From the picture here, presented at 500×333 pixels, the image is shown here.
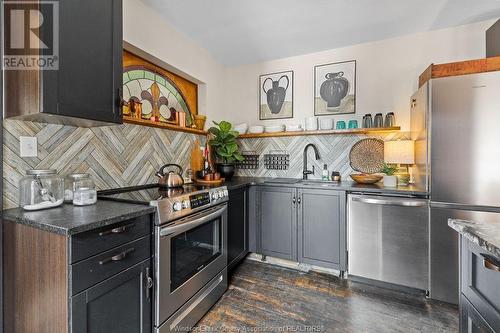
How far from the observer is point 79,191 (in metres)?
1.42

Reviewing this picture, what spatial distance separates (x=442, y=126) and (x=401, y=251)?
3.83 ft

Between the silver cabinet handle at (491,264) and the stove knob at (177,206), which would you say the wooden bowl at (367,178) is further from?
the stove knob at (177,206)

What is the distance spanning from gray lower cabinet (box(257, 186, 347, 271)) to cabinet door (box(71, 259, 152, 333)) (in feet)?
5.11

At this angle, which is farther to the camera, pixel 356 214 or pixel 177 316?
pixel 356 214

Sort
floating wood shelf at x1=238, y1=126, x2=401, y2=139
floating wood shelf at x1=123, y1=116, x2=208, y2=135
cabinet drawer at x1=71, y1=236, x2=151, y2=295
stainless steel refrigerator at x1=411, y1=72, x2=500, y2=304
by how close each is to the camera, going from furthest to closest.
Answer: floating wood shelf at x1=238, y1=126, x2=401, y2=139
floating wood shelf at x1=123, y1=116, x2=208, y2=135
stainless steel refrigerator at x1=411, y1=72, x2=500, y2=304
cabinet drawer at x1=71, y1=236, x2=151, y2=295

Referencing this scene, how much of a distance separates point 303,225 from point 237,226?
2.36 ft

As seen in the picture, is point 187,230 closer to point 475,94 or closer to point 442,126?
point 442,126

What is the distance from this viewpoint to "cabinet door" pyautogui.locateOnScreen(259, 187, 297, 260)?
261cm

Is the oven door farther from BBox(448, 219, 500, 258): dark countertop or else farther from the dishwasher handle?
BBox(448, 219, 500, 258): dark countertop

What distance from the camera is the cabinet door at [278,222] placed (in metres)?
2.61

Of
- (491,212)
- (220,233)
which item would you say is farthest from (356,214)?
(220,233)

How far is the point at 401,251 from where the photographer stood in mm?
2178

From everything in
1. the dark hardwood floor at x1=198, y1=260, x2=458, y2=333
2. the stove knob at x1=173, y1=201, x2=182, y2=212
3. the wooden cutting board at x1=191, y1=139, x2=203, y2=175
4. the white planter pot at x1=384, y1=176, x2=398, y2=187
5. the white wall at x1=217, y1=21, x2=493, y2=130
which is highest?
the white wall at x1=217, y1=21, x2=493, y2=130

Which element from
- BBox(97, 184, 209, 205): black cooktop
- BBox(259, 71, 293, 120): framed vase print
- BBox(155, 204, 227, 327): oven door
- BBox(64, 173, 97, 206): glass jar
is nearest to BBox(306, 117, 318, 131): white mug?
BBox(259, 71, 293, 120): framed vase print
